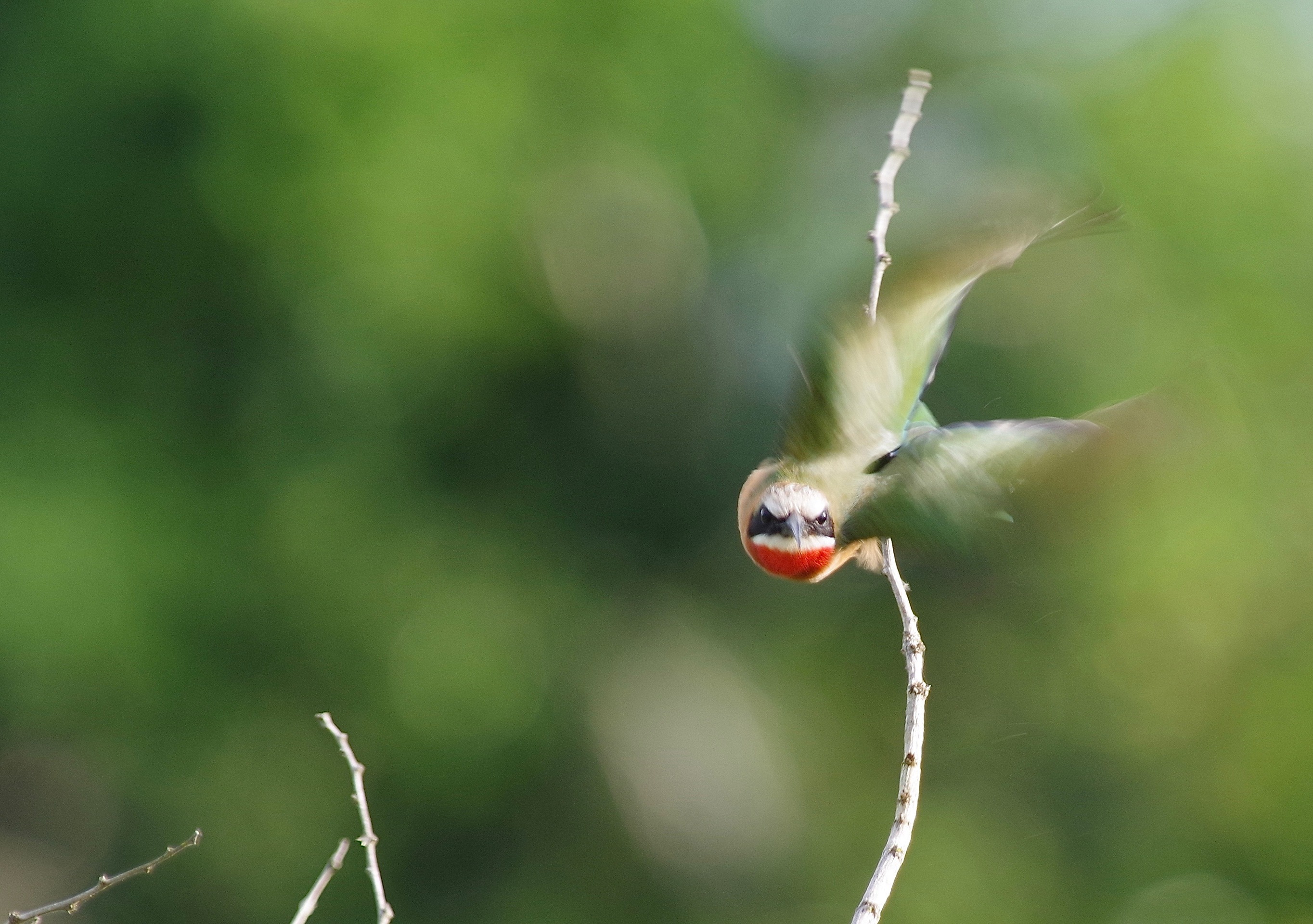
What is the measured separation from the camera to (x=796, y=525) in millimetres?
1791

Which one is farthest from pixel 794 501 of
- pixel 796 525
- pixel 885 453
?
pixel 885 453

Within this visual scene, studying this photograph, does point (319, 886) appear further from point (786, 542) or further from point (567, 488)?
point (567, 488)

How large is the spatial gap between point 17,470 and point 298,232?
203cm

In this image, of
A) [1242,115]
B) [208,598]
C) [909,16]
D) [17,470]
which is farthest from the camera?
[909,16]

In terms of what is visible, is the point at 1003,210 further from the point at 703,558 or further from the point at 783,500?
the point at 703,558

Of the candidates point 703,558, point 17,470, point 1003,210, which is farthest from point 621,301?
point 1003,210

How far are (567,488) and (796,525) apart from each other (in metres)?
6.41

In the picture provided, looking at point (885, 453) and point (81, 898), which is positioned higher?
point (885, 453)

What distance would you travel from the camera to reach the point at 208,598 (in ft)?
23.8

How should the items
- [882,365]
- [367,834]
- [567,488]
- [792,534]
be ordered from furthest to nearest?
1. [567,488]
2. [882,365]
3. [792,534]
4. [367,834]

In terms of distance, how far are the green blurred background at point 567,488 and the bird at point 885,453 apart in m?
4.96

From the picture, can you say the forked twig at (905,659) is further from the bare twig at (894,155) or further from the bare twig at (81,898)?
the bare twig at (81,898)

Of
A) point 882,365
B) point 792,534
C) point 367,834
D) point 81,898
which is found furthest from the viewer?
point 882,365

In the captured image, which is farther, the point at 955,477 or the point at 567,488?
the point at 567,488
